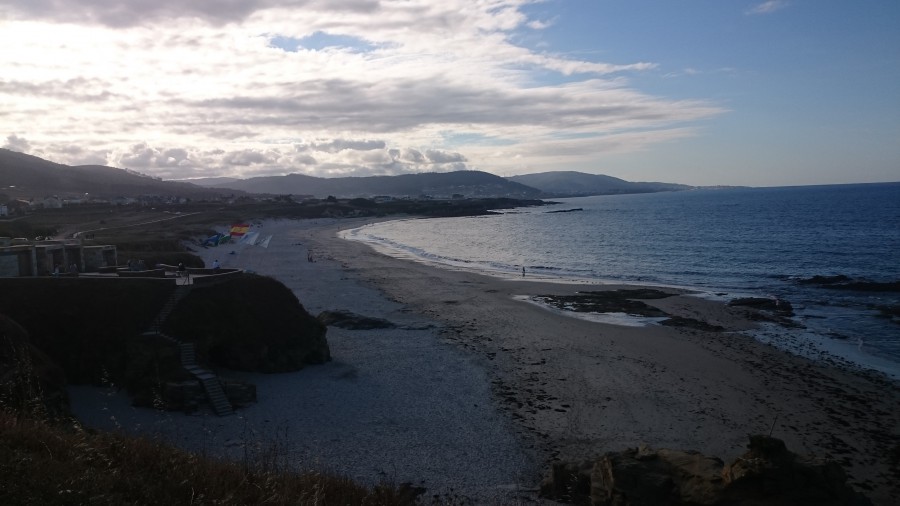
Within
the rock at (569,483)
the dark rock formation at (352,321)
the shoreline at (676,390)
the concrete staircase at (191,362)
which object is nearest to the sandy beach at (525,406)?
the shoreline at (676,390)

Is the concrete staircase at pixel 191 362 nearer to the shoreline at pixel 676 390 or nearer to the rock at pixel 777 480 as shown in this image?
the shoreline at pixel 676 390

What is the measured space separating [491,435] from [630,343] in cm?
1264

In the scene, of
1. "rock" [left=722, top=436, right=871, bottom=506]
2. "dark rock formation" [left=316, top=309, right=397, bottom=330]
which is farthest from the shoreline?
"rock" [left=722, top=436, right=871, bottom=506]

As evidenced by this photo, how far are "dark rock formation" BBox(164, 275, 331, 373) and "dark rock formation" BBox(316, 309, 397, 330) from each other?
5.83 metres

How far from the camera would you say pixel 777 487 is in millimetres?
11523

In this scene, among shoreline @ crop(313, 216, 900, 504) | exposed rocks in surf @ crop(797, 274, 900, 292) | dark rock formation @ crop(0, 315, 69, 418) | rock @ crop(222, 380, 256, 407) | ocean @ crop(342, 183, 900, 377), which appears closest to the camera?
dark rock formation @ crop(0, 315, 69, 418)

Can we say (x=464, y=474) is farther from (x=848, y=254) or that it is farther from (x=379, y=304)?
(x=848, y=254)

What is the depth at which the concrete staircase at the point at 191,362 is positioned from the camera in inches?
758

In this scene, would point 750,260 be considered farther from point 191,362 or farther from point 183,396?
point 183,396

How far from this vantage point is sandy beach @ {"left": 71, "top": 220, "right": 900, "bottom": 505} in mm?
16250

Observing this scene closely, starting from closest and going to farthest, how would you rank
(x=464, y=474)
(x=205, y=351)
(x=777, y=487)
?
1. (x=777, y=487)
2. (x=464, y=474)
3. (x=205, y=351)

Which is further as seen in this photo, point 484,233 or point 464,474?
point 484,233

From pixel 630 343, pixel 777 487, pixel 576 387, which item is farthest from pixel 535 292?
pixel 777 487

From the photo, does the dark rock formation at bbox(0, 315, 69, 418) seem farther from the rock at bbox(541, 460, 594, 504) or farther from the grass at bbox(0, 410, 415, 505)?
the rock at bbox(541, 460, 594, 504)
